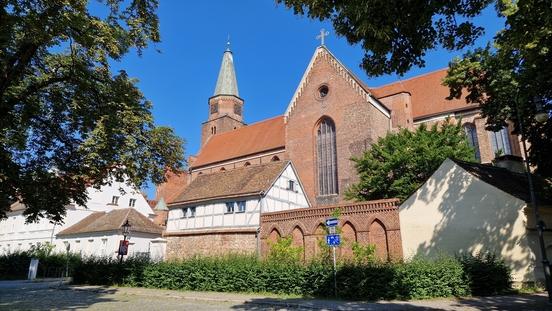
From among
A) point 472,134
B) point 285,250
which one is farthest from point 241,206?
point 472,134

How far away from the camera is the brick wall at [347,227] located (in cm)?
2145

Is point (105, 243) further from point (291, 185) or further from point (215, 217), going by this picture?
point (291, 185)

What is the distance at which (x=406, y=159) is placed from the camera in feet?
78.9

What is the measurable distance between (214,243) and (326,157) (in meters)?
13.2

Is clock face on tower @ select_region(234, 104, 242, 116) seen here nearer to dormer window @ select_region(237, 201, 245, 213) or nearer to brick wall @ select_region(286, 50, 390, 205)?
brick wall @ select_region(286, 50, 390, 205)

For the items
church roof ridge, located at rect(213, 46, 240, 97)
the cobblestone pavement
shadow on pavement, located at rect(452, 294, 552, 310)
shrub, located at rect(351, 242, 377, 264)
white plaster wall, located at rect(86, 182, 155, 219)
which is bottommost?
the cobblestone pavement

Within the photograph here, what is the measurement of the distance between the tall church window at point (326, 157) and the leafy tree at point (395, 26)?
2566 cm

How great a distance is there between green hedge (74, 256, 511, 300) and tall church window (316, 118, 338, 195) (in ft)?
55.0

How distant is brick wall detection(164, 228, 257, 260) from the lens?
26.0 meters

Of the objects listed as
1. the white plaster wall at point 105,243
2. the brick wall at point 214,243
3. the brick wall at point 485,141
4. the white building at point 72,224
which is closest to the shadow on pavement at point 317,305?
the brick wall at point 214,243

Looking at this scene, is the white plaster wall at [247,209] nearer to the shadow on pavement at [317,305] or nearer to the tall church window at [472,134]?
the shadow on pavement at [317,305]

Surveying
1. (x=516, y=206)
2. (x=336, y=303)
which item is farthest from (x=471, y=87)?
(x=336, y=303)

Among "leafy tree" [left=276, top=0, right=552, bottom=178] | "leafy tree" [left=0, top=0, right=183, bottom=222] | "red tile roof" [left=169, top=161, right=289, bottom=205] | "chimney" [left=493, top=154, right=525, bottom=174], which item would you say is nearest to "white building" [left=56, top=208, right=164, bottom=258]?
"red tile roof" [left=169, top=161, right=289, bottom=205]

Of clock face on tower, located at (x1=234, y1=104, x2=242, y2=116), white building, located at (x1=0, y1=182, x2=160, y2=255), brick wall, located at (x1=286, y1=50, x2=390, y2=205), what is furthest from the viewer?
clock face on tower, located at (x1=234, y1=104, x2=242, y2=116)
